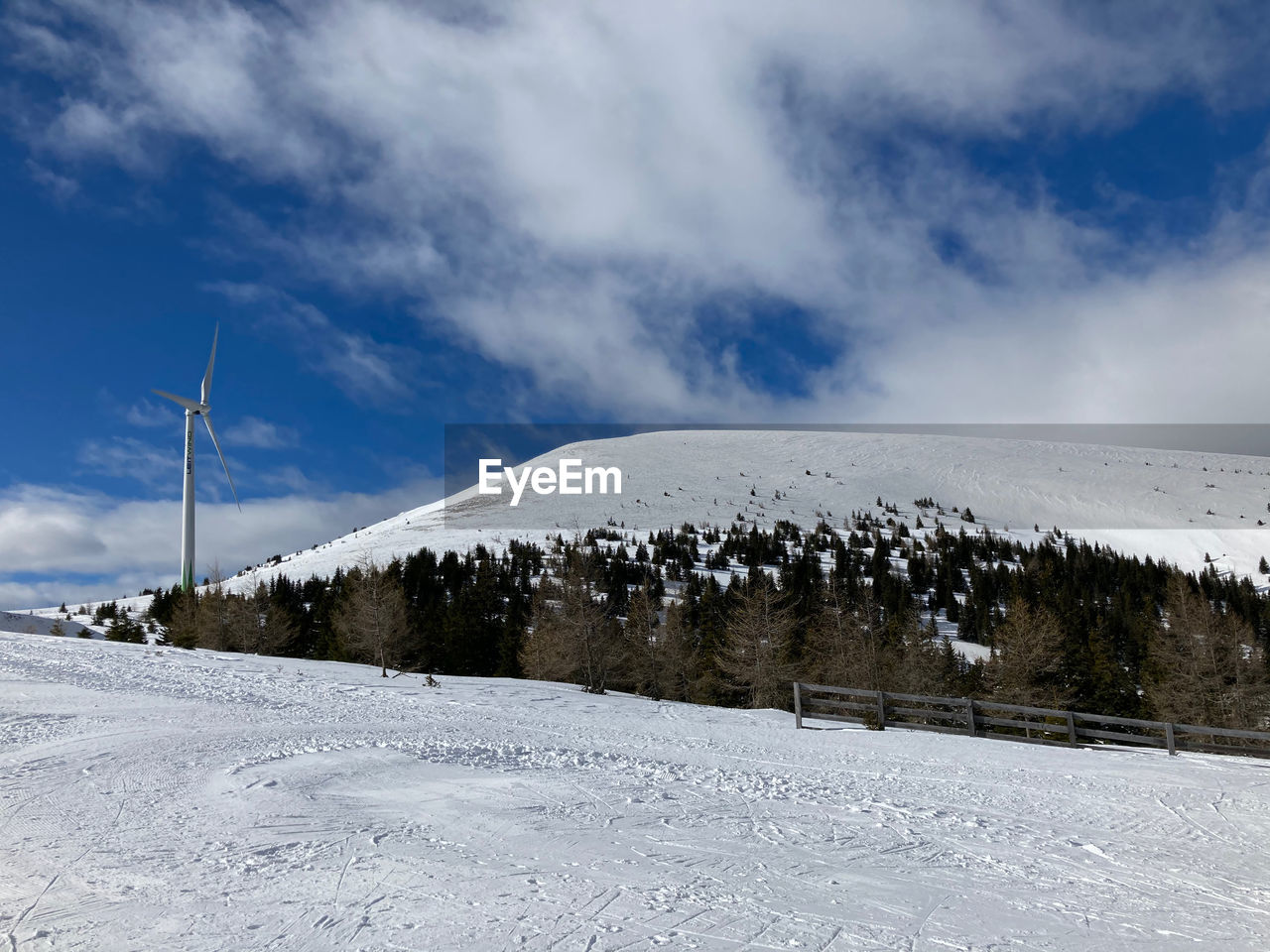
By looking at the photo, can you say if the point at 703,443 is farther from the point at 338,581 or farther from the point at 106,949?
the point at 106,949

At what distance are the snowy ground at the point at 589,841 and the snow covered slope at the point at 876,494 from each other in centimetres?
6805

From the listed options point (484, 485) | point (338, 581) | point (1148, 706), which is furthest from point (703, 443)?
point (1148, 706)

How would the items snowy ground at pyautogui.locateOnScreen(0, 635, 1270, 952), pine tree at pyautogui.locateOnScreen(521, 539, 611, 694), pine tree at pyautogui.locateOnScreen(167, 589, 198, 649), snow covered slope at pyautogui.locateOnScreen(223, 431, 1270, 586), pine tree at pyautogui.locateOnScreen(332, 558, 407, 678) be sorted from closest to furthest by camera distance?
snowy ground at pyautogui.locateOnScreen(0, 635, 1270, 952), pine tree at pyautogui.locateOnScreen(521, 539, 611, 694), pine tree at pyautogui.locateOnScreen(332, 558, 407, 678), pine tree at pyautogui.locateOnScreen(167, 589, 198, 649), snow covered slope at pyautogui.locateOnScreen(223, 431, 1270, 586)

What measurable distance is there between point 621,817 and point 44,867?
5644 millimetres

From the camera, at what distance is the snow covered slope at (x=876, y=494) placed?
101 meters

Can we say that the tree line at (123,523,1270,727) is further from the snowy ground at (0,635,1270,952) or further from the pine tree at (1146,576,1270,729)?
the snowy ground at (0,635,1270,952)

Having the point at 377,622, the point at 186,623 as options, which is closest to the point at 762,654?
the point at 377,622

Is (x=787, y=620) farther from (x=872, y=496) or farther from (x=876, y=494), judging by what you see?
(x=876, y=494)

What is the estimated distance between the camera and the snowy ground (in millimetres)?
5754

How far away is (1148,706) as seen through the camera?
46.7m

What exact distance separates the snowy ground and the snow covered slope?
68052 millimetres

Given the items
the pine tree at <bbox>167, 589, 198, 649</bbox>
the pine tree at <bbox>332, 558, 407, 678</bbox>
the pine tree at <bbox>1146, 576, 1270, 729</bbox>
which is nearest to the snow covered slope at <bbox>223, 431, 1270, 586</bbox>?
the pine tree at <bbox>167, 589, 198, 649</bbox>

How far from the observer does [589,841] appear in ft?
26.3

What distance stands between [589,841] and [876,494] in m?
A: 123
